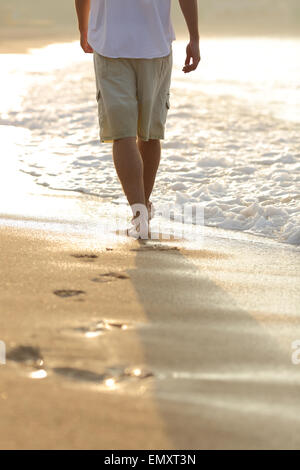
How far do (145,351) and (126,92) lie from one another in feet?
5.12

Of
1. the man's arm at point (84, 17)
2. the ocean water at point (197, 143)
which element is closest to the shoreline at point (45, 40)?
the ocean water at point (197, 143)

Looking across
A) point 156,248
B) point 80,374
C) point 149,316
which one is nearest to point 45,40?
point 156,248

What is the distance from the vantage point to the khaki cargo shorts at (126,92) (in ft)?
10.2

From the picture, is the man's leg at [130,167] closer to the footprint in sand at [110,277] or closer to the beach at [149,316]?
the beach at [149,316]

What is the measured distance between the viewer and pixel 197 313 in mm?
2197

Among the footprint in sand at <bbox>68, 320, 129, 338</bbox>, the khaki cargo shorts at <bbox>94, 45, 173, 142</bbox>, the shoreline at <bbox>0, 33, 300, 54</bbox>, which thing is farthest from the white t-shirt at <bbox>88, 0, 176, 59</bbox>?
the shoreline at <bbox>0, 33, 300, 54</bbox>

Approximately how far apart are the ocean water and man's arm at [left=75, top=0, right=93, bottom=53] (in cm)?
117

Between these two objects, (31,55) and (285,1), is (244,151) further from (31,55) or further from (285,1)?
(285,1)

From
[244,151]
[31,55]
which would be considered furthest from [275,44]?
[244,151]

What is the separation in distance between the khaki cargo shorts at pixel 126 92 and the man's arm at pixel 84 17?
0.29 metres

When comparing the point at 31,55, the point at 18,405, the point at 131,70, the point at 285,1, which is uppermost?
the point at 285,1

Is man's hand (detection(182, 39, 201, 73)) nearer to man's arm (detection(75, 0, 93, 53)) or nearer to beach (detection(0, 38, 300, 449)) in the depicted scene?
man's arm (detection(75, 0, 93, 53))

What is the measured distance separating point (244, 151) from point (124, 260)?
11.4ft

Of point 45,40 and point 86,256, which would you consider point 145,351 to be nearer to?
point 86,256
